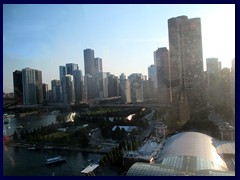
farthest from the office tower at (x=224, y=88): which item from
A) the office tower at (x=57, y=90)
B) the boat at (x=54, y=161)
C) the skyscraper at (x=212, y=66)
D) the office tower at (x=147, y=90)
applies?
the office tower at (x=57, y=90)

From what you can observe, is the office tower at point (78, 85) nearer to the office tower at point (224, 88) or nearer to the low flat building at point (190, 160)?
the office tower at point (224, 88)

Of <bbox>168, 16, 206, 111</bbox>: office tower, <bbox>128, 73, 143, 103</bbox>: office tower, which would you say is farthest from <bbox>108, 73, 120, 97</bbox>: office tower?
<bbox>168, 16, 206, 111</bbox>: office tower

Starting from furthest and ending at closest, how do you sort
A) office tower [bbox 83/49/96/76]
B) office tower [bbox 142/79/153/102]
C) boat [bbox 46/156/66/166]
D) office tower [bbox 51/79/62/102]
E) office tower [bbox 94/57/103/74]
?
office tower [bbox 83/49/96/76], office tower [bbox 94/57/103/74], office tower [bbox 142/79/153/102], office tower [bbox 51/79/62/102], boat [bbox 46/156/66/166]

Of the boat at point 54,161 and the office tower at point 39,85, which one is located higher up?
the office tower at point 39,85

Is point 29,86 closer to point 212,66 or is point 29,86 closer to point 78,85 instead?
point 78,85

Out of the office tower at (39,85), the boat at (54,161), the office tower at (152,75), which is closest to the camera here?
the boat at (54,161)

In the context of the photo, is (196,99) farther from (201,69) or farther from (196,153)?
(196,153)


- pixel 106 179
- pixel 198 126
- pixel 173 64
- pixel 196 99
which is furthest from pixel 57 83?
pixel 106 179

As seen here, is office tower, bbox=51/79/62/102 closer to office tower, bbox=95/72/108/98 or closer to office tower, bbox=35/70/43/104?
office tower, bbox=35/70/43/104

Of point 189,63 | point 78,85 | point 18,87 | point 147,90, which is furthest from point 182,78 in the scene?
point 78,85
